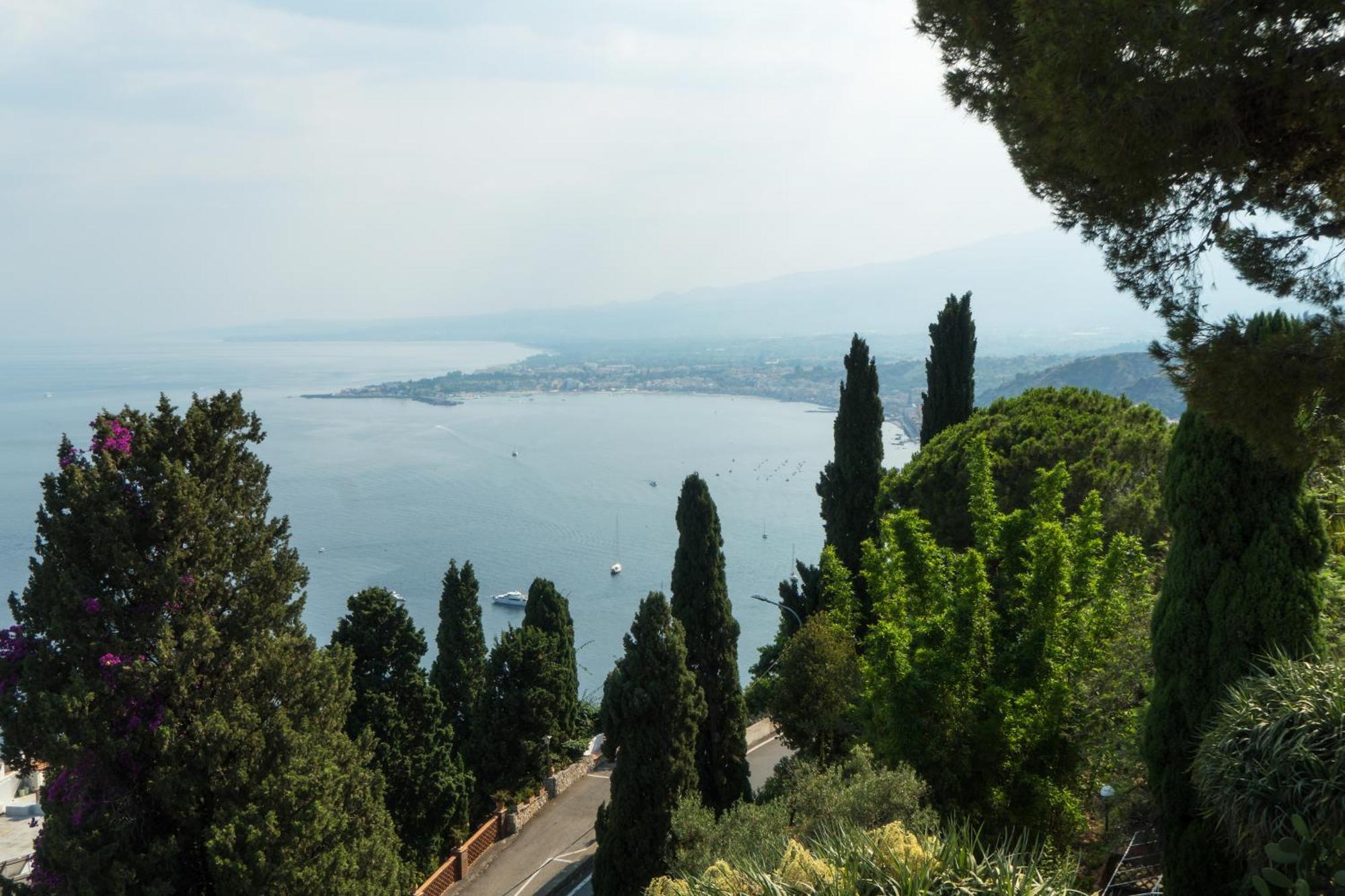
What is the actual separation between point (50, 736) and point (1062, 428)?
12881mm

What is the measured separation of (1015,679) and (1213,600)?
8.11 feet

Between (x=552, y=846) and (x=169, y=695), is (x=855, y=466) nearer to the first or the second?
(x=552, y=846)

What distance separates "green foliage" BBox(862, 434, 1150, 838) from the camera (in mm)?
8500

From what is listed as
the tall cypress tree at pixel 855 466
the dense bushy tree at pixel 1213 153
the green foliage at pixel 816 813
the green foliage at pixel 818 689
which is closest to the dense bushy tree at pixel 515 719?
the green foliage at pixel 818 689

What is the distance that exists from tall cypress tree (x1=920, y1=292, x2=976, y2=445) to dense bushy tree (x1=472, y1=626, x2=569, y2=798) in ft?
28.7

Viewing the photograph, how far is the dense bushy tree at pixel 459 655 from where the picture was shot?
54.6ft

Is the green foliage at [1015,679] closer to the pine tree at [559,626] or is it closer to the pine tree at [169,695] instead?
the pine tree at [169,695]

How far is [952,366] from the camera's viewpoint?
62.5 ft

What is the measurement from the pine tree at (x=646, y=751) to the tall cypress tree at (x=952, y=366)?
9896 millimetres

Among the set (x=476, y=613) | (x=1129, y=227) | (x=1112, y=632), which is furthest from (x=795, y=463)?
(x=1129, y=227)

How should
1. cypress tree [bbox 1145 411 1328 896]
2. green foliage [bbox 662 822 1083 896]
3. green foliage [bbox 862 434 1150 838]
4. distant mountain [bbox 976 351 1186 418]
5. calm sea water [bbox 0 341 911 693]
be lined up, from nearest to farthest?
green foliage [bbox 662 822 1083 896], cypress tree [bbox 1145 411 1328 896], green foliage [bbox 862 434 1150 838], distant mountain [bbox 976 351 1186 418], calm sea water [bbox 0 341 911 693]

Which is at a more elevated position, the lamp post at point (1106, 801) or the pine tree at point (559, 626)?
the lamp post at point (1106, 801)

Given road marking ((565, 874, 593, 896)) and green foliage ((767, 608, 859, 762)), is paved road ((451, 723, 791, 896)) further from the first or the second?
green foliage ((767, 608, 859, 762))

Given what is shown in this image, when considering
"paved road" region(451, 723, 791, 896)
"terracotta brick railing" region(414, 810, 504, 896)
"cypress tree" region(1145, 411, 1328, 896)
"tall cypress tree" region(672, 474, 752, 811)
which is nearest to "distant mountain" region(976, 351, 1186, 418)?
"paved road" region(451, 723, 791, 896)
